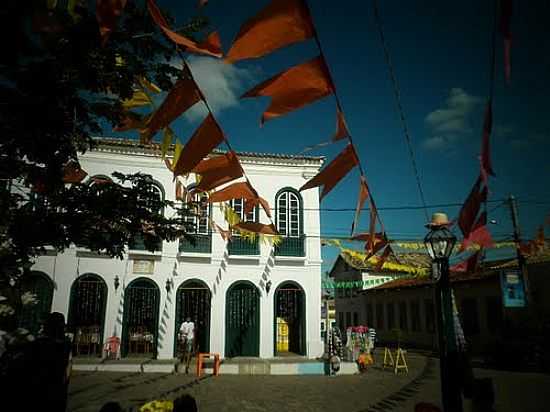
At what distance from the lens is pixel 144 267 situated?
13.5 meters

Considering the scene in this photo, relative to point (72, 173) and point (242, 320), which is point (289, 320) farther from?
point (72, 173)

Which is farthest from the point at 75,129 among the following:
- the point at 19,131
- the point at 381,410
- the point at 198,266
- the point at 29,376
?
the point at 198,266

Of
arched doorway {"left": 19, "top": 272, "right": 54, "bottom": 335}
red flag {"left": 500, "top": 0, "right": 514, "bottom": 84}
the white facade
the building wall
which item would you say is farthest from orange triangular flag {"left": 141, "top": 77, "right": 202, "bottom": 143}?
the white facade

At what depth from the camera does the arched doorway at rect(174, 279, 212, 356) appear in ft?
44.3

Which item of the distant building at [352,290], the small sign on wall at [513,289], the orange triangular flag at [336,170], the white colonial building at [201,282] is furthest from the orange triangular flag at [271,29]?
the distant building at [352,290]

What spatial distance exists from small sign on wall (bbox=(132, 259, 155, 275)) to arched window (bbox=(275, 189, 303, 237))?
16.7 feet

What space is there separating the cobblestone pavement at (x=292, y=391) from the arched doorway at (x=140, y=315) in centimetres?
222

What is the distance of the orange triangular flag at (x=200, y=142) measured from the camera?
8.65 ft

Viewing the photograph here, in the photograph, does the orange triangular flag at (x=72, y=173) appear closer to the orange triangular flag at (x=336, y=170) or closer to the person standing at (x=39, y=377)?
the person standing at (x=39, y=377)

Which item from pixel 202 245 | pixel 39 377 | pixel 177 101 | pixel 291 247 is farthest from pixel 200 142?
pixel 291 247

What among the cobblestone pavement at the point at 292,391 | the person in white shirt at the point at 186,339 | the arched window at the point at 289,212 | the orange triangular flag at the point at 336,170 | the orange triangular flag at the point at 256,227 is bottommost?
the cobblestone pavement at the point at 292,391

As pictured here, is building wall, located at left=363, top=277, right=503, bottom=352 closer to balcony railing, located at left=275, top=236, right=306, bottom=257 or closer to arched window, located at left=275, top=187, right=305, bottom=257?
balcony railing, located at left=275, top=236, right=306, bottom=257

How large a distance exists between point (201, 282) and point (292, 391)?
232 inches

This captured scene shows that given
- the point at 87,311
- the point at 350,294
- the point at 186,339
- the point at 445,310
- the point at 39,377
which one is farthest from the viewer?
the point at 350,294
